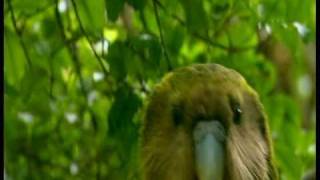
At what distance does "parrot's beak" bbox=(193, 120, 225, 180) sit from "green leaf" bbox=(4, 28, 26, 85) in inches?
29.3

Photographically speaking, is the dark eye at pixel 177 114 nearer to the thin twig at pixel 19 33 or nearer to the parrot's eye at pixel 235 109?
the parrot's eye at pixel 235 109

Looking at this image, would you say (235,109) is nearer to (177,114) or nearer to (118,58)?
(177,114)

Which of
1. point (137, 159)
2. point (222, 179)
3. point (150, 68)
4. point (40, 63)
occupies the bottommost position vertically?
point (222, 179)

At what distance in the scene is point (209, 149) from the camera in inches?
109

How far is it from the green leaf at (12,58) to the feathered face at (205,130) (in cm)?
55

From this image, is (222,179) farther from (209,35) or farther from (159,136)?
(209,35)

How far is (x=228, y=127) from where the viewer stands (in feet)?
9.29

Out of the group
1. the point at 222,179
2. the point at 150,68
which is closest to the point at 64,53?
the point at 150,68

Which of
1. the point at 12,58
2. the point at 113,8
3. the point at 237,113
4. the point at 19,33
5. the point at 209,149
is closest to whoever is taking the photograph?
the point at 209,149

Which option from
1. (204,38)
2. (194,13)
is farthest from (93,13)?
(204,38)

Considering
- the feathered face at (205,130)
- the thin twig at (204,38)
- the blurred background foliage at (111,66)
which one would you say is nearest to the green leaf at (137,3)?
the blurred background foliage at (111,66)

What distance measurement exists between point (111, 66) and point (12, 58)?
0.92ft

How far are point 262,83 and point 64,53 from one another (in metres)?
0.57

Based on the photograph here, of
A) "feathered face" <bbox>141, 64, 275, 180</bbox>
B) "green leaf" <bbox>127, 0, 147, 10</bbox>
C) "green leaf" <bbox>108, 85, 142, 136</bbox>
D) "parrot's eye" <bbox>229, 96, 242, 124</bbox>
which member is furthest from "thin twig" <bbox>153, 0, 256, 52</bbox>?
"parrot's eye" <bbox>229, 96, 242, 124</bbox>
